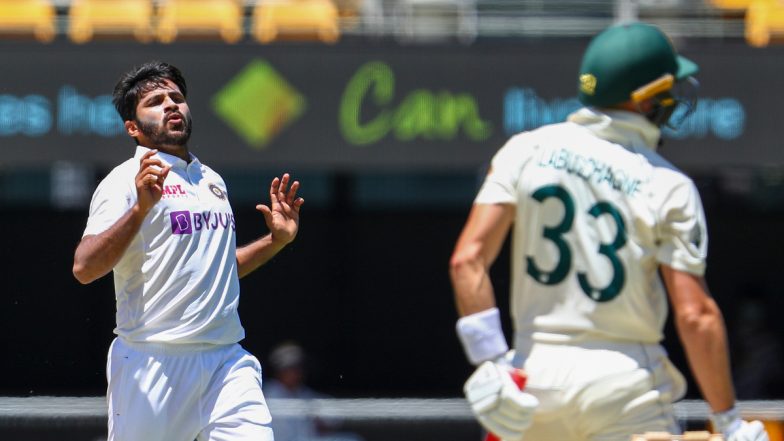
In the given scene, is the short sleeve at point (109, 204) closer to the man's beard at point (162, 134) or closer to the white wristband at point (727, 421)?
the man's beard at point (162, 134)

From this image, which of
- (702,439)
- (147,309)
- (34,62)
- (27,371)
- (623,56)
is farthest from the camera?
(27,371)

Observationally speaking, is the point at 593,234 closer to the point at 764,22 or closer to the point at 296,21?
the point at 296,21

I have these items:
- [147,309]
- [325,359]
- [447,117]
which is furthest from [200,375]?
[325,359]

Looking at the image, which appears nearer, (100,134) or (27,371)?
(100,134)

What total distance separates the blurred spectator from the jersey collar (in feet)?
18.6

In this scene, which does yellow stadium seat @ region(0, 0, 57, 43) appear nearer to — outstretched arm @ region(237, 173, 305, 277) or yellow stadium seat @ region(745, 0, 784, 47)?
yellow stadium seat @ region(745, 0, 784, 47)

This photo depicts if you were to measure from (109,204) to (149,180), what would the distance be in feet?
1.04

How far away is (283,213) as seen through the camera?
530 centimetres

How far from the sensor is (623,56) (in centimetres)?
389

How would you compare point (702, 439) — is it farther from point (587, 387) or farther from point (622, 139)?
point (622, 139)

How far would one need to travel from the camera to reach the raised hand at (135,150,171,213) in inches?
180

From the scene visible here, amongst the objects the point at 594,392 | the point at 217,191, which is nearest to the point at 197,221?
the point at 217,191

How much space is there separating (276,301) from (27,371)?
9.37ft

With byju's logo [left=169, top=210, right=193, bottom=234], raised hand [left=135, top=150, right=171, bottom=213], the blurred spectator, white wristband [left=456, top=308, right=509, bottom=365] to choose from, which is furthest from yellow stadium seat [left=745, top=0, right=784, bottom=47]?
white wristband [left=456, top=308, right=509, bottom=365]
